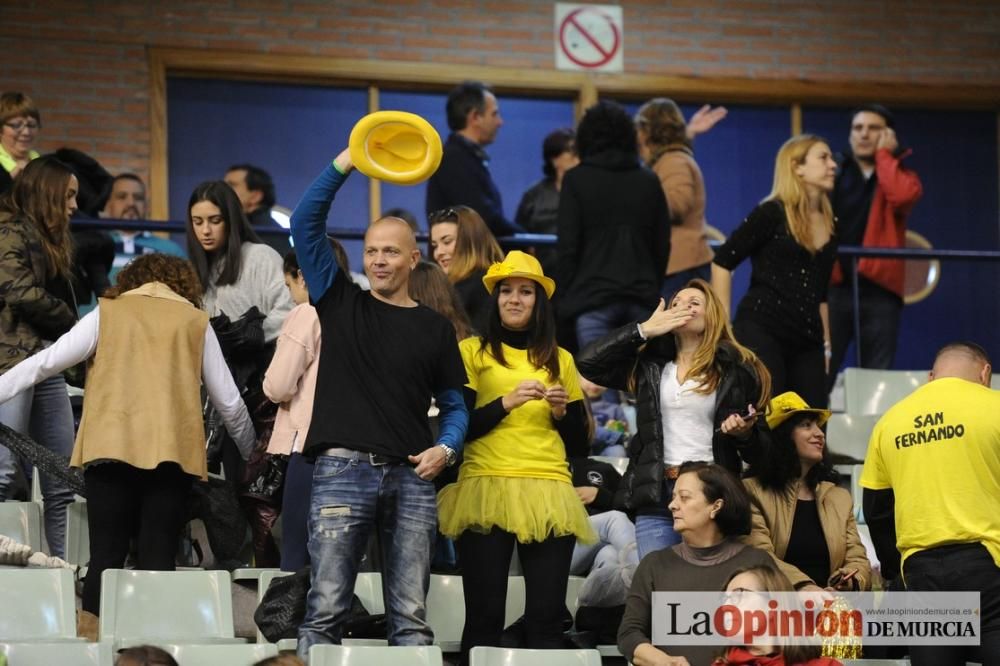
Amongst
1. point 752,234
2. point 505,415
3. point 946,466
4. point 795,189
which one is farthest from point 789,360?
point 505,415

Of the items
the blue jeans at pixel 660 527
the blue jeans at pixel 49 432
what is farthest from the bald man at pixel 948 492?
the blue jeans at pixel 49 432

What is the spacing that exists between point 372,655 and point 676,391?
4.97 feet

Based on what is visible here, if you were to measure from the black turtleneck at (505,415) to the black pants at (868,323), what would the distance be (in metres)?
2.91

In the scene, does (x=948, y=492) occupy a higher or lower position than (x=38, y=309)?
lower

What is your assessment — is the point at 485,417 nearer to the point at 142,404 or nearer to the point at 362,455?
the point at 362,455

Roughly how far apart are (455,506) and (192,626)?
900mm

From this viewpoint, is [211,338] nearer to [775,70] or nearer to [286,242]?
[286,242]

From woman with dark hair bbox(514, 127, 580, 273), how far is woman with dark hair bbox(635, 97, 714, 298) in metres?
0.84

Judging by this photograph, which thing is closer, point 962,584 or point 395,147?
point 395,147

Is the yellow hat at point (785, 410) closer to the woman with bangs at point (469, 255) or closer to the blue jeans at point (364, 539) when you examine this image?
the woman with bangs at point (469, 255)

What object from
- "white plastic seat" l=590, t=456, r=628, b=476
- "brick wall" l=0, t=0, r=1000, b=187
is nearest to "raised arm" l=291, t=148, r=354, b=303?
"white plastic seat" l=590, t=456, r=628, b=476

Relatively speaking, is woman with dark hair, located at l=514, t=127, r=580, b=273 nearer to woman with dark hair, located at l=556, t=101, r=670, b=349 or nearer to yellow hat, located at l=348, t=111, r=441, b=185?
woman with dark hair, located at l=556, t=101, r=670, b=349

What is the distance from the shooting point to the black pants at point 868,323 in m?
8.29

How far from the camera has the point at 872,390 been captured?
8039 millimetres
